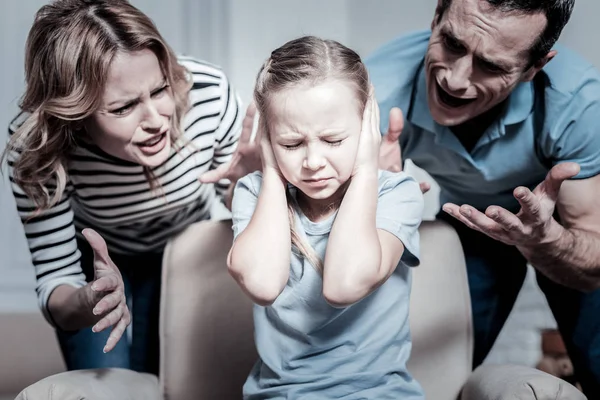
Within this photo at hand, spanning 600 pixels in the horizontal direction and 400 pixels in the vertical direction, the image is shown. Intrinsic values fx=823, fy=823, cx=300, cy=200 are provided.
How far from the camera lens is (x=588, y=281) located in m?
1.61

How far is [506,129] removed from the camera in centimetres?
163

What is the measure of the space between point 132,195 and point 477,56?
728mm

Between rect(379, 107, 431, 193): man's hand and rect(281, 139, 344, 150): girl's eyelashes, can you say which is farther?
rect(379, 107, 431, 193): man's hand

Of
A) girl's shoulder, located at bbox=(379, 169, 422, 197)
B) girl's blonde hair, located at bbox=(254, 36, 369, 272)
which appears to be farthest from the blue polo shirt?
girl's blonde hair, located at bbox=(254, 36, 369, 272)

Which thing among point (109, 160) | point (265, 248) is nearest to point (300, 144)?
point (265, 248)

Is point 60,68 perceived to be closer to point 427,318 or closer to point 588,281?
point 427,318

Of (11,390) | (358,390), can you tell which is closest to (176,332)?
(358,390)

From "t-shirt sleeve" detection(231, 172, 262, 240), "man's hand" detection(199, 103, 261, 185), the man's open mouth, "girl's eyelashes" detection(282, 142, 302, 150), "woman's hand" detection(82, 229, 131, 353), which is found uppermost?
"girl's eyelashes" detection(282, 142, 302, 150)

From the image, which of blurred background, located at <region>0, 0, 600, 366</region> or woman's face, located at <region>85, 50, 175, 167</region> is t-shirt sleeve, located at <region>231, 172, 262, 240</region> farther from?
blurred background, located at <region>0, 0, 600, 366</region>

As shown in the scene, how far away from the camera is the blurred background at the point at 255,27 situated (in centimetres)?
240

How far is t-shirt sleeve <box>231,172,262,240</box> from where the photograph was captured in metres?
1.34

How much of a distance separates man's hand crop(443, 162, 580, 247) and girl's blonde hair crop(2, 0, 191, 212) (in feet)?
1.98

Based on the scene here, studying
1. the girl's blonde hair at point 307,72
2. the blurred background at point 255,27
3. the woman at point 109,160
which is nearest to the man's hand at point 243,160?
the woman at point 109,160

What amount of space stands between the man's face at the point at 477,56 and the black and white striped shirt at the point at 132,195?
1.50ft
